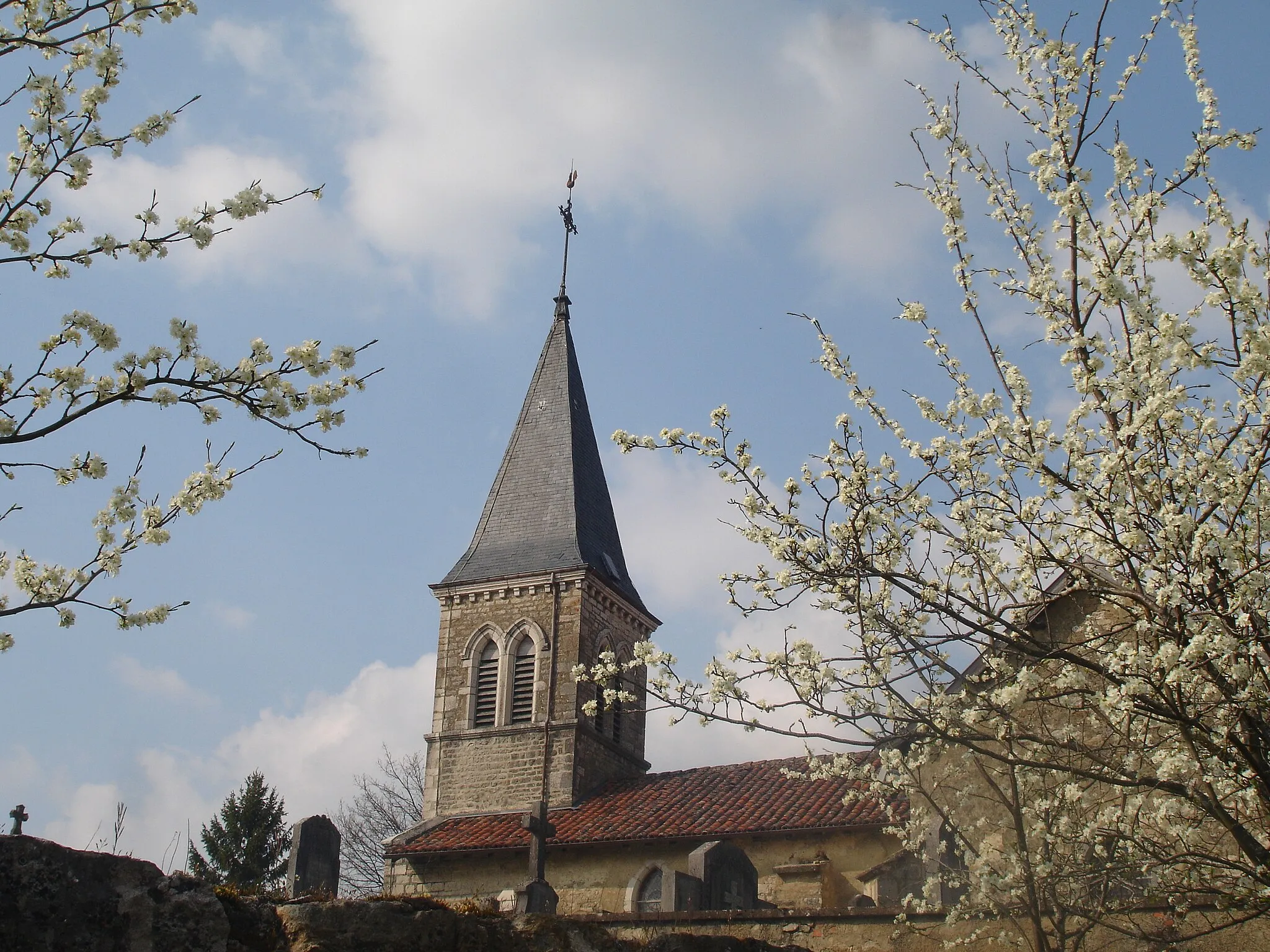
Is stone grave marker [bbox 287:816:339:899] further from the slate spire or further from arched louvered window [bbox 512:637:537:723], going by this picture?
the slate spire

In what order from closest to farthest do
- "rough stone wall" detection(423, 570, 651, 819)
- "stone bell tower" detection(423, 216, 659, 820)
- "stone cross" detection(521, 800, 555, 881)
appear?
"stone cross" detection(521, 800, 555, 881) → "rough stone wall" detection(423, 570, 651, 819) → "stone bell tower" detection(423, 216, 659, 820)

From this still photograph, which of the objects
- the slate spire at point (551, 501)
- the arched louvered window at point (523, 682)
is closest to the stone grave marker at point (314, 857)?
the arched louvered window at point (523, 682)

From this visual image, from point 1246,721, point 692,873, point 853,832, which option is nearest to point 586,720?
point 853,832

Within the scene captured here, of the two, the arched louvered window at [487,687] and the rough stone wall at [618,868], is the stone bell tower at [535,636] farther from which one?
the rough stone wall at [618,868]

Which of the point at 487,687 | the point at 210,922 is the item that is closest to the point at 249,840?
the point at 487,687

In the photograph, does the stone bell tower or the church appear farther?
the stone bell tower

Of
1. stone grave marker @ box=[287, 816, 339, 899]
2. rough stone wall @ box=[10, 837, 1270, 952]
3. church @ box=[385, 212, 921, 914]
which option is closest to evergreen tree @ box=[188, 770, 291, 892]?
church @ box=[385, 212, 921, 914]

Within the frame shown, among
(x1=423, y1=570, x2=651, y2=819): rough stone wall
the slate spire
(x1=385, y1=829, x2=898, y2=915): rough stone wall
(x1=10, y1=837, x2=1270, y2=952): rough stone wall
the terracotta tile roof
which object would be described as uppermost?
the slate spire

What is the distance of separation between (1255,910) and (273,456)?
6.18 m

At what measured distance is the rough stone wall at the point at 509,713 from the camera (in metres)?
23.9

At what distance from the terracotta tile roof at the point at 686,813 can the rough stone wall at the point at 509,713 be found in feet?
2.36

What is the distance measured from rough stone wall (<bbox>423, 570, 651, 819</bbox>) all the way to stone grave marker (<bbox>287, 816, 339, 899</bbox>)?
11.3 m

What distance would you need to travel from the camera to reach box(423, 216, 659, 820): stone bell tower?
24.1 meters

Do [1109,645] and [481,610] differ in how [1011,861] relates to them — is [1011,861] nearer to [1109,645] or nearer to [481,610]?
[1109,645]
